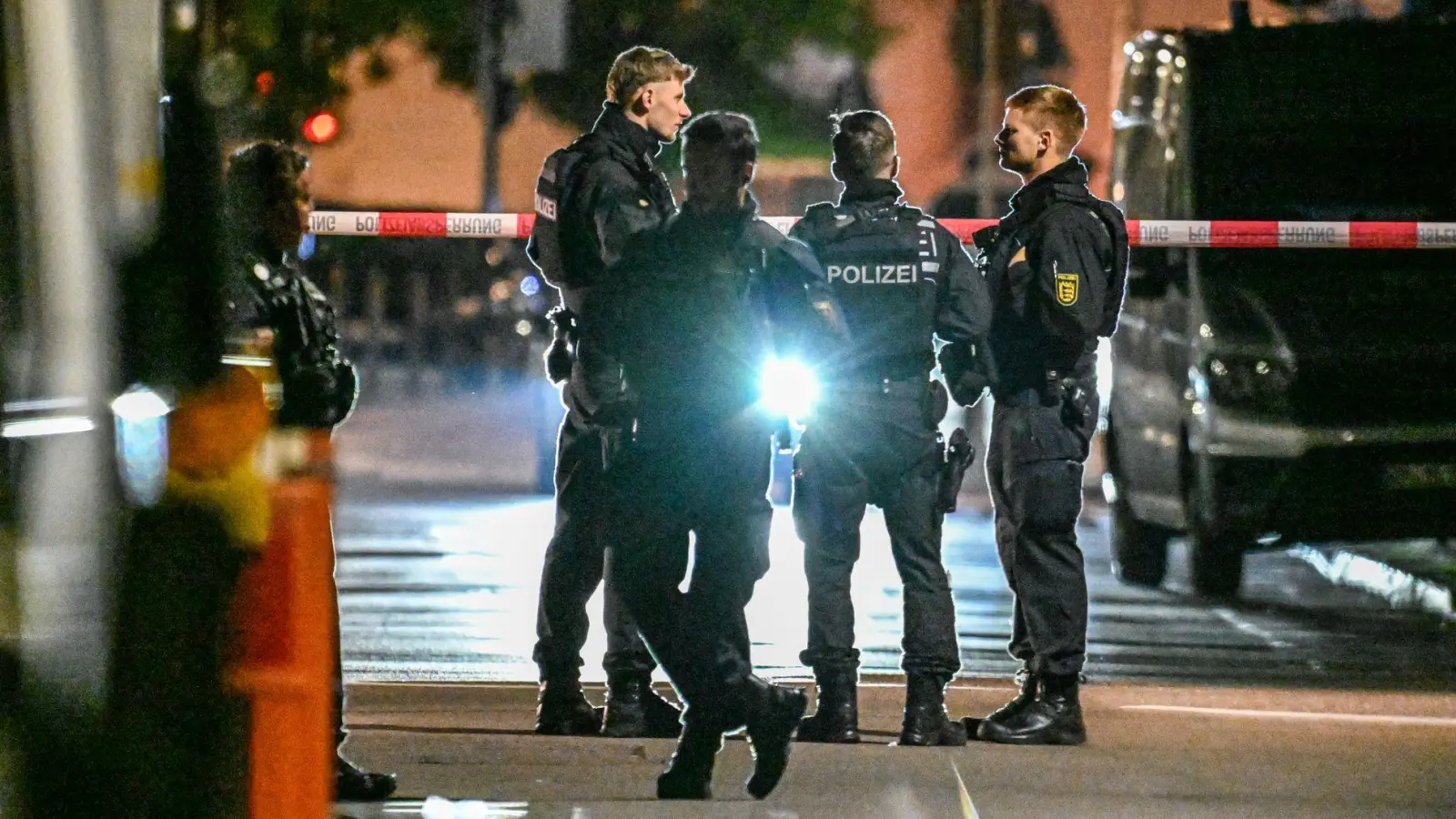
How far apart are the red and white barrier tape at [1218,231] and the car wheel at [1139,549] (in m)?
3.17

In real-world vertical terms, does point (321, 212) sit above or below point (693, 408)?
above

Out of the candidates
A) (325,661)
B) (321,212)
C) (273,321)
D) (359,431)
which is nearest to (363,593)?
(321,212)

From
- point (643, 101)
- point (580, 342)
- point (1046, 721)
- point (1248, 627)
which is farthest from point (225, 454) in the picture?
point (1248, 627)

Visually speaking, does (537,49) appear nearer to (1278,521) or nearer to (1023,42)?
(1278,521)

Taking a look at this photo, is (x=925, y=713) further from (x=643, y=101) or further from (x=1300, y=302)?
(x=1300, y=302)

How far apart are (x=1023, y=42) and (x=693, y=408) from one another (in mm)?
37572

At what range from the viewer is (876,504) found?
685 cm

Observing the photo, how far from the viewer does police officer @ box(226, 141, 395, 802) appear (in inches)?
227

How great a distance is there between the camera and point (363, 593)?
1119 centimetres

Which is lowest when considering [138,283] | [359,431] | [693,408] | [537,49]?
[359,431]

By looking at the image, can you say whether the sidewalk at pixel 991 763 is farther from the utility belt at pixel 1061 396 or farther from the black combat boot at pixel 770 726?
the utility belt at pixel 1061 396

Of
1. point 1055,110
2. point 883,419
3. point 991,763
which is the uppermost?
point 1055,110

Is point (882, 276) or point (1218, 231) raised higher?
point (1218, 231)

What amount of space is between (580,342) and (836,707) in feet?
4.90
